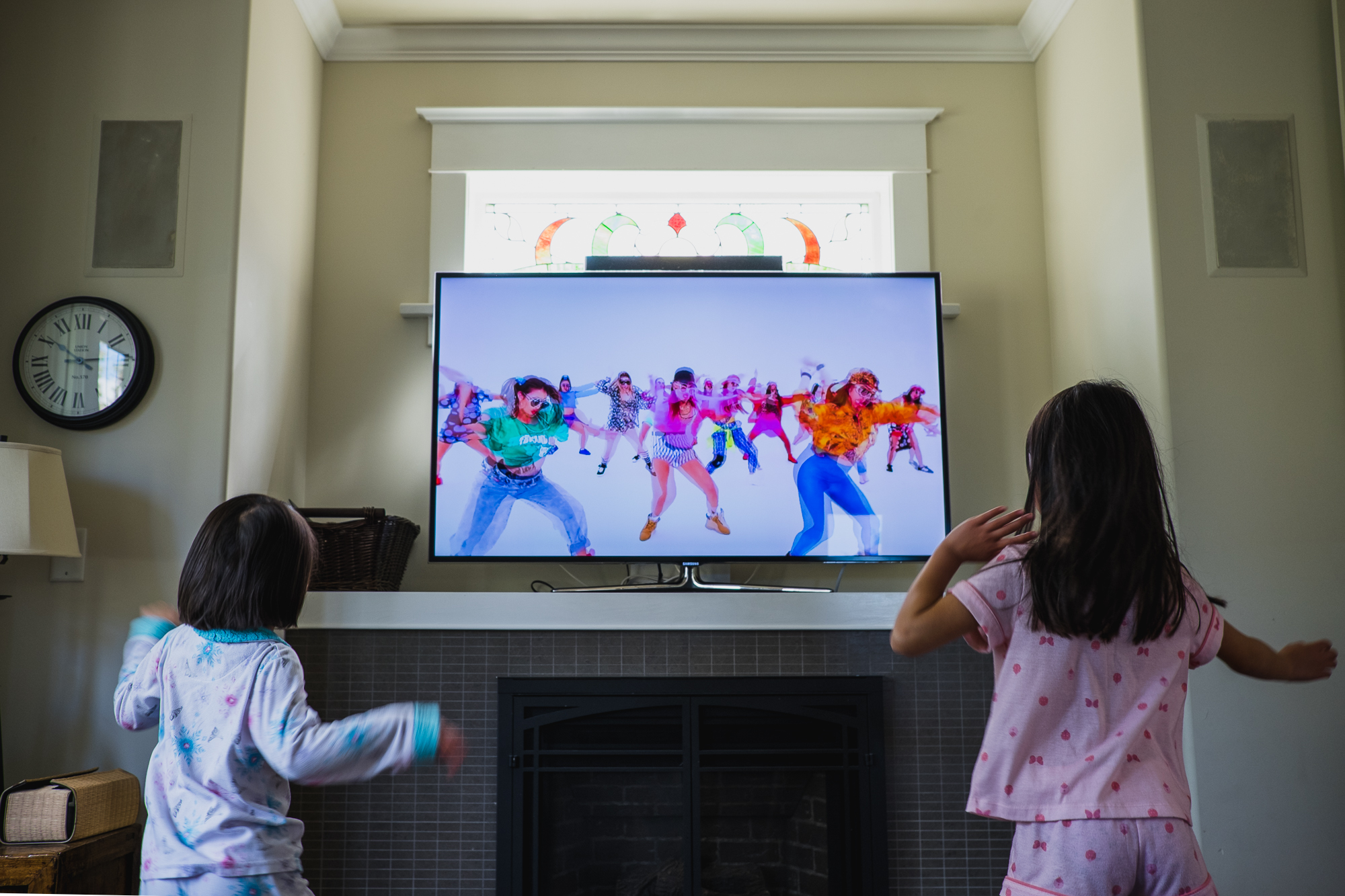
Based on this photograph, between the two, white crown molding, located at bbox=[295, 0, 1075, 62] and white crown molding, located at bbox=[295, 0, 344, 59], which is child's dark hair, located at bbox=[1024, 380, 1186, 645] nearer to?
white crown molding, located at bbox=[295, 0, 1075, 62]

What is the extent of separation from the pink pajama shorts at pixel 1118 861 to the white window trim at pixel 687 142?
91.1 inches

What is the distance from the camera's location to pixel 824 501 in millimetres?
2865

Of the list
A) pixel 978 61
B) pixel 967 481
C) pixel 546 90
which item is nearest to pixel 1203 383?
pixel 967 481

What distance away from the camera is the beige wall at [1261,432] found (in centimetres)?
241

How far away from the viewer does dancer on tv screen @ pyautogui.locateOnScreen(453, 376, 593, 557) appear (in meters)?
2.84

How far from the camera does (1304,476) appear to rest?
99.0 inches

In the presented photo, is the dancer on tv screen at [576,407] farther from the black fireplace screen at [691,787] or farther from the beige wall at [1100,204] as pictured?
the beige wall at [1100,204]

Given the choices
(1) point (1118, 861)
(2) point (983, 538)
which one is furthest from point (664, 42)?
(1) point (1118, 861)

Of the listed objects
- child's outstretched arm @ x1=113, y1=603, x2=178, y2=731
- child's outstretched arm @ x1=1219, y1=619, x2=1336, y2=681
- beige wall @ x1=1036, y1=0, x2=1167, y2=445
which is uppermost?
beige wall @ x1=1036, y1=0, x2=1167, y2=445

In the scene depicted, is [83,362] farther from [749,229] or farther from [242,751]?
[749,229]

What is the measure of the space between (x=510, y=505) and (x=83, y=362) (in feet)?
3.71

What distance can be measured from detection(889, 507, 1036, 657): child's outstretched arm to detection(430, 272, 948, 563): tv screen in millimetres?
1529

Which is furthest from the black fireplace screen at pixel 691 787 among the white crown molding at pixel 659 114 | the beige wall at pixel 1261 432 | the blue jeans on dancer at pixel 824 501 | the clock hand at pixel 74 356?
the white crown molding at pixel 659 114

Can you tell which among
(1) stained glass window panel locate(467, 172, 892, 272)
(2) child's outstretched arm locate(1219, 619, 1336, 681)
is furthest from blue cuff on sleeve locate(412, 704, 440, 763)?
(1) stained glass window panel locate(467, 172, 892, 272)
